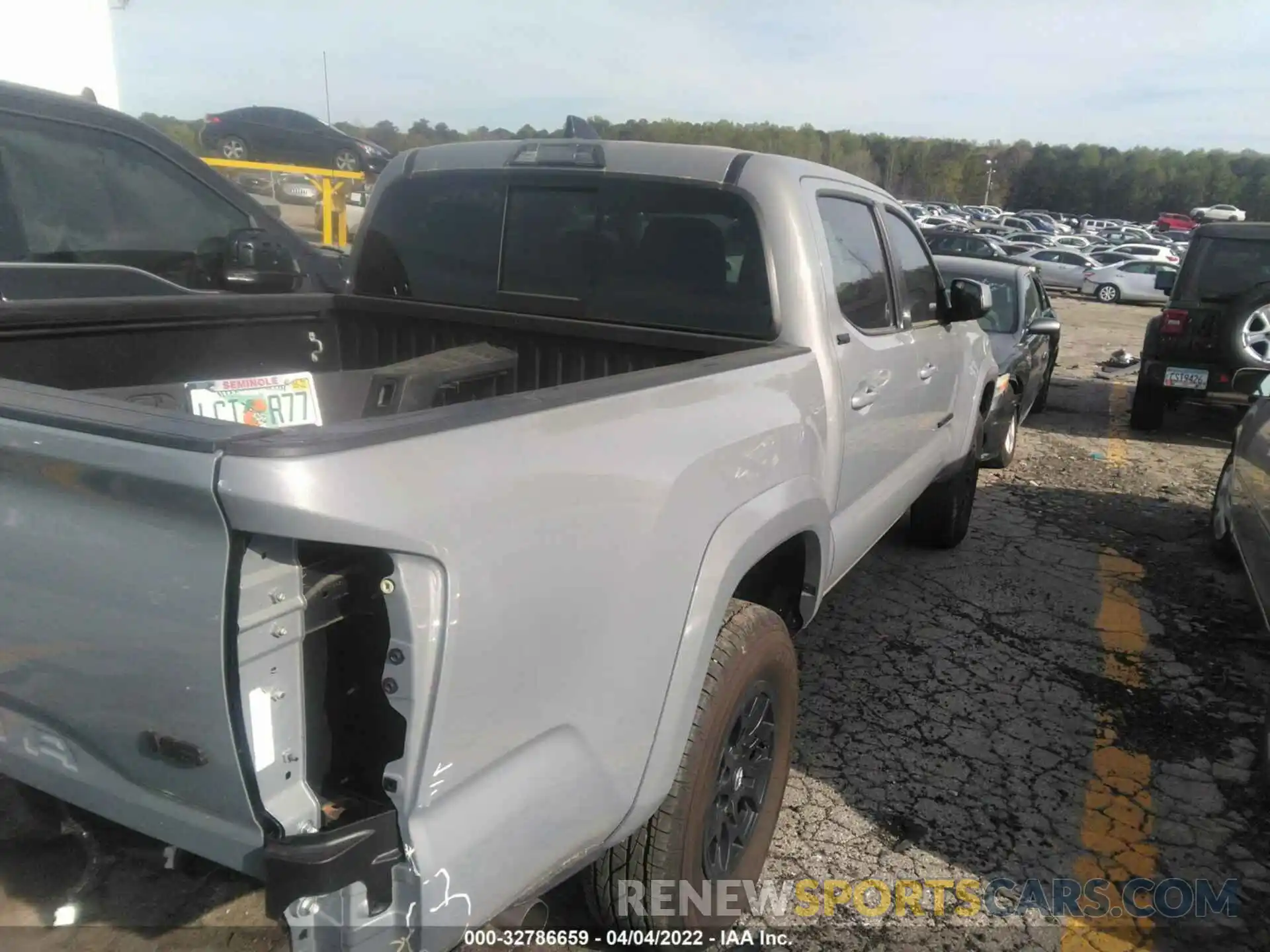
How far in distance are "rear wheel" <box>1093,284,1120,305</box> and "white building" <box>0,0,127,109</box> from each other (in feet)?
80.0

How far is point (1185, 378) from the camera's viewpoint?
8.38m

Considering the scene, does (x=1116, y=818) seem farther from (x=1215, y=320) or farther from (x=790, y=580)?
(x=1215, y=320)

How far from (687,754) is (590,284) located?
68.3 inches

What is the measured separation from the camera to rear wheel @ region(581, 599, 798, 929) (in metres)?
2.13

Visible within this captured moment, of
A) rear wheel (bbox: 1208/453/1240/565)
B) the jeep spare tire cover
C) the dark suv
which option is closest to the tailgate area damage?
rear wheel (bbox: 1208/453/1240/565)

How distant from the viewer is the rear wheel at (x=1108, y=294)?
85.0 feet

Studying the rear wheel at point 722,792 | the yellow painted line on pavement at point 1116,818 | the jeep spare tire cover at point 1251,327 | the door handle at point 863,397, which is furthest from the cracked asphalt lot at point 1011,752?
the jeep spare tire cover at point 1251,327

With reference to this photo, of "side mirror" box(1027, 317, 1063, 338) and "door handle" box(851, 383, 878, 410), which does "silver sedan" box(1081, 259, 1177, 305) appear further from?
"door handle" box(851, 383, 878, 410)

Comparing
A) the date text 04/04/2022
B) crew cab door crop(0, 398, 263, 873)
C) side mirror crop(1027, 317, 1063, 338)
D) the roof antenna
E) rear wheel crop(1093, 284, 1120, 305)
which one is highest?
the roof antenna

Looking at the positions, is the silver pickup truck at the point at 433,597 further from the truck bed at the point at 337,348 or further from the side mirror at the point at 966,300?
the side mirror at the point at 966,300

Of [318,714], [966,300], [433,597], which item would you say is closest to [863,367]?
[966,300]

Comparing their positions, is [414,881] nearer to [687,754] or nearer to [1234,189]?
[687,754]

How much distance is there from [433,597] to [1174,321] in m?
8.64

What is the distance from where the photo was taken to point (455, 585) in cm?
145
